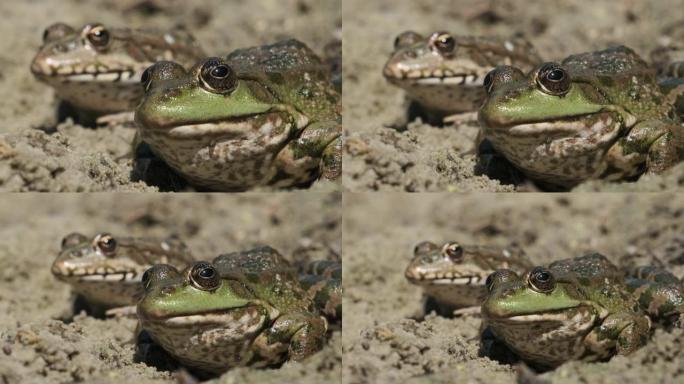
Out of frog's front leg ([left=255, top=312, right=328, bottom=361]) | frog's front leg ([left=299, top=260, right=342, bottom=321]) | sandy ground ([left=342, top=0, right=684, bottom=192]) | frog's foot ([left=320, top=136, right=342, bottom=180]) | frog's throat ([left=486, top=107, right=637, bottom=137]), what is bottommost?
frog's front leg ([left=299, top=260, right=342, bottom=321])

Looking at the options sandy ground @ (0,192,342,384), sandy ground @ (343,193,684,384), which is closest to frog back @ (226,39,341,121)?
sandy ground @ (0,192,342,384)

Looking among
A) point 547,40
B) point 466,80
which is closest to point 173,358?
point 466,80

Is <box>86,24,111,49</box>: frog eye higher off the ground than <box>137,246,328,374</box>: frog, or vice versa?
<box>86,24,111,49</box>: frog eye

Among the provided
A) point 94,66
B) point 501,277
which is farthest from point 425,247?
point 94,66

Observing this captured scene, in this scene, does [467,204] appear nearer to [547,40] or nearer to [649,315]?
[547,40]

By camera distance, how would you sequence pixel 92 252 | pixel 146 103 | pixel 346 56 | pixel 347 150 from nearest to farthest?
pixel 146 103, pixel 347 150, pixel 92 252, pixel 346 56

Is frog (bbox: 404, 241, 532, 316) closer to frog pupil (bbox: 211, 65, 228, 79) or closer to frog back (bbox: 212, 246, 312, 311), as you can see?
frog back (bbox: 212, 246, 312, 311)
